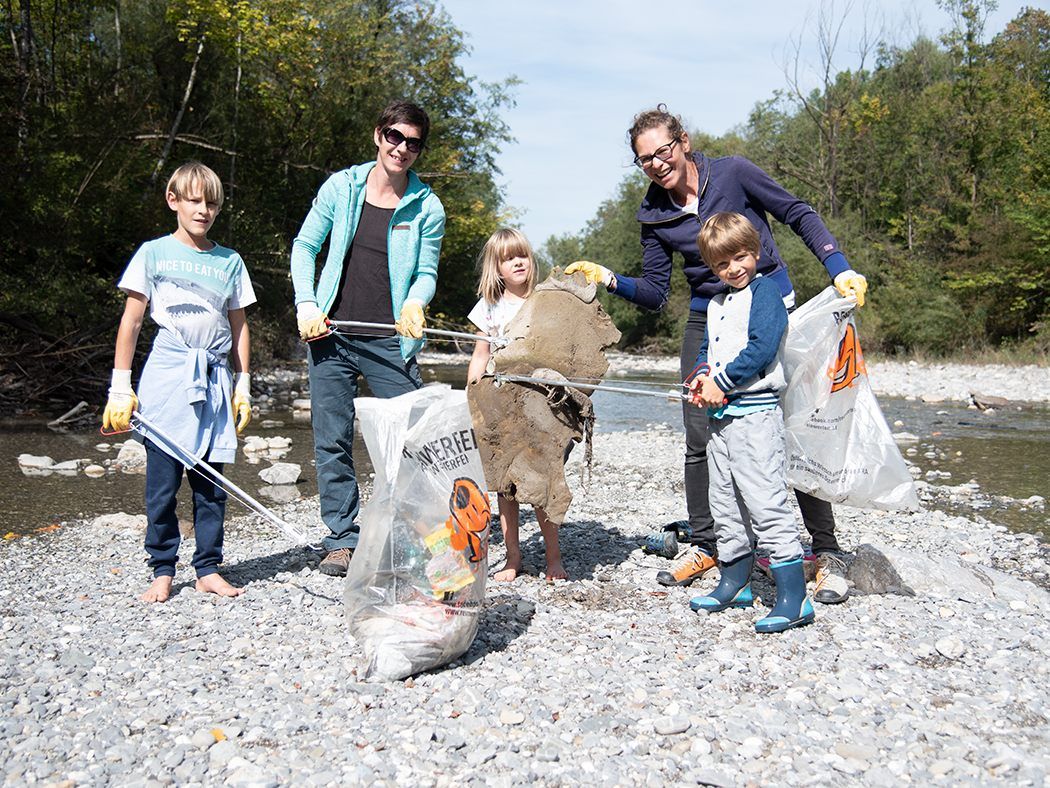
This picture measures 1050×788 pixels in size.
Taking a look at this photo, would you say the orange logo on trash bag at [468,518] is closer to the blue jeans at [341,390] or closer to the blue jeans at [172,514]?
the blue jeans at [341,390]

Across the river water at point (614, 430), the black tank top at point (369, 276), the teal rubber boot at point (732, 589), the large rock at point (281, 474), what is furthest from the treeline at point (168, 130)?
the teal rubber boot at point (732, 589)

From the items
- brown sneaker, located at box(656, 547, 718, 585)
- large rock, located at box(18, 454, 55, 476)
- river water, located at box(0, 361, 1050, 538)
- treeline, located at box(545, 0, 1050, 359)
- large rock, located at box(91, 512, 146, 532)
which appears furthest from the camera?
treeline, located at box(545, 0, 1050, 359)

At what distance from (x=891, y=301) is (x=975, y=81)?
384 inches

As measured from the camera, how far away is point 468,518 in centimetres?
351

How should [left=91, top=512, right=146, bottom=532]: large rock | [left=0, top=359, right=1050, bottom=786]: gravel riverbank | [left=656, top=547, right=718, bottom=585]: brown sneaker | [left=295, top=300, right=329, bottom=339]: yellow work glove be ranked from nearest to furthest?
[left=0, top=359, right=1050, bottom=786]: gravel riverbank → [left=295, top=300, right=329, bottom=339]: yellow work glove → [left=656, top=547, right=718, bottom=585]: brown sneaker → [left=91, top=512, right=146, bottom=532]: large rock

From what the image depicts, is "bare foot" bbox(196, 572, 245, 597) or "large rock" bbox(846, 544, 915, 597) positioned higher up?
"large rock" bbox(846, 544, 915, 597)

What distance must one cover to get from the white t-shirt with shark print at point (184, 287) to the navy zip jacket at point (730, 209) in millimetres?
1932

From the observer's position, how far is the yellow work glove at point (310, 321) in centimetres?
438

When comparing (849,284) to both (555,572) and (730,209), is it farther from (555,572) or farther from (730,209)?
(555,572)

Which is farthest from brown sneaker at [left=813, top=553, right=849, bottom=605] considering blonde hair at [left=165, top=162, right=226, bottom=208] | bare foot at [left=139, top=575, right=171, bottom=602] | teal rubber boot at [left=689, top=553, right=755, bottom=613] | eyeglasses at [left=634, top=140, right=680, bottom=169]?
blonde hair at [left=165, top=162, right=226, bottom=208]

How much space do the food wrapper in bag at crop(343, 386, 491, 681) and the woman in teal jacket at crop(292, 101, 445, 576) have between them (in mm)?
1153

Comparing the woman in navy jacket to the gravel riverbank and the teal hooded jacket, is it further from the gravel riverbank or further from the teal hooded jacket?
the teal hooded jacket

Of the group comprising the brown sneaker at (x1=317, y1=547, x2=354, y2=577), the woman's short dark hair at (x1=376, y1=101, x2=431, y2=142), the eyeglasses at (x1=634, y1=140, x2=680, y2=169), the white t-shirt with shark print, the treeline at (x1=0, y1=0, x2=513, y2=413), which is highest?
the treeline at (x1=0, y1=0, x2=513, y2=413)

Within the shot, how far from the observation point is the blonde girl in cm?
455
